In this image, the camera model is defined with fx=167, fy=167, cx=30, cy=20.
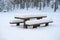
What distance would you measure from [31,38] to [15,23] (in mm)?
3750

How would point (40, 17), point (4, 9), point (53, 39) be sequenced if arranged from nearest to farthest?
point (53, 39)
point (40, 17)
point (4, 9)

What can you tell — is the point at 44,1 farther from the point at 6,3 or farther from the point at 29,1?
the point at 6,3

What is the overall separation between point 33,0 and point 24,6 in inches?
87.7

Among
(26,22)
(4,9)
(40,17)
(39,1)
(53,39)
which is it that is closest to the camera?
(53,39)

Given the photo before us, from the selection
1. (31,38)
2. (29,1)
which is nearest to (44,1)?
(29,1)

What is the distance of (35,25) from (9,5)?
2338 cm

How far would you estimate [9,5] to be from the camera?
31828 mm

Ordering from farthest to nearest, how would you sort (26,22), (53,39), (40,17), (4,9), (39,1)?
1. (39,1)
2. (4,9)
3. (40,17)
4. (26,22)
5. (53,39)

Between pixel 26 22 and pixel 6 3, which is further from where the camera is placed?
pixel 6 3

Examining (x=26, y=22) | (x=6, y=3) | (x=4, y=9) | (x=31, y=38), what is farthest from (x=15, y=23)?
(x=6, y=3)

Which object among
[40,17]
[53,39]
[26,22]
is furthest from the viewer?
[40,17]

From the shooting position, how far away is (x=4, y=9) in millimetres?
30234

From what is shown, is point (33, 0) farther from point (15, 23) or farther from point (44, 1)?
point (15, 23)

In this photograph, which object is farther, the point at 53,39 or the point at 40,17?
the point at 40,17
